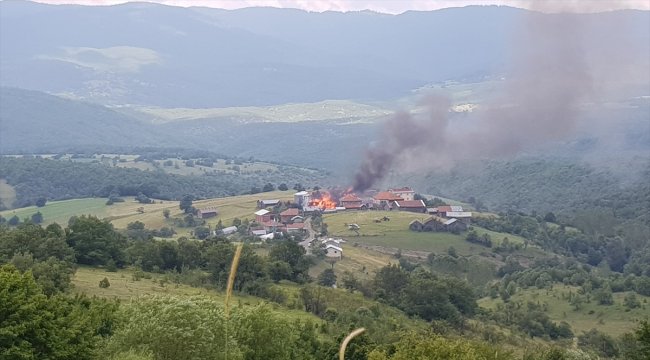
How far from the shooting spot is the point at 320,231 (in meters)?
109

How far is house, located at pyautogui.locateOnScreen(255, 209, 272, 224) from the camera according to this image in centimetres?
11693

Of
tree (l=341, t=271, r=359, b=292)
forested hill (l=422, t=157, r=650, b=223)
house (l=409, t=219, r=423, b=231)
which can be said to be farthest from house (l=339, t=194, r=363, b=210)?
forested hill (l=422, t=157, r=650, b=223)

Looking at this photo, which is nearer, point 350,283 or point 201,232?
point 350,283

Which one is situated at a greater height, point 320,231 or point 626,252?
point 320,231

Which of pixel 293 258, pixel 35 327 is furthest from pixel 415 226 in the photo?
pixel 35 327

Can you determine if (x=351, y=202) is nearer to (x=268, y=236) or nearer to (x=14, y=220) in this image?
(x=268, y=236)

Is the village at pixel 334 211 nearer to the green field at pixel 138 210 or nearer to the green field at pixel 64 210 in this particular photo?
the green field at pixel 138 210

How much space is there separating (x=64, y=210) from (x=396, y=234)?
7097 cm

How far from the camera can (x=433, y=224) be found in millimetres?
113938

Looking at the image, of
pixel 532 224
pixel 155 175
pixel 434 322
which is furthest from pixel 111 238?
pixel 155 175

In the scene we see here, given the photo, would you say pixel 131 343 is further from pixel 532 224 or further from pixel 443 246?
pixel 532 224

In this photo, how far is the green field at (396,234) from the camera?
104688mm

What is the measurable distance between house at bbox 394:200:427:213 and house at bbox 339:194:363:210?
20.6 feet

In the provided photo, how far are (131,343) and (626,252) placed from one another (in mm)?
103863
